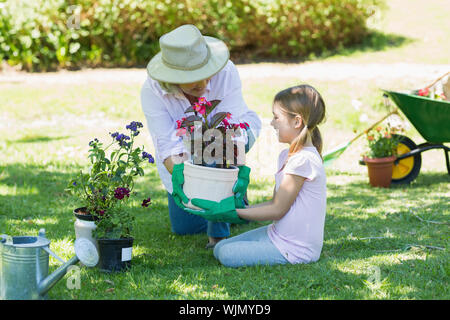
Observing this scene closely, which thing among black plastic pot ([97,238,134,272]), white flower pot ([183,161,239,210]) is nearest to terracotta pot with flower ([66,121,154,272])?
black plastic pot ([97,238,134,272])

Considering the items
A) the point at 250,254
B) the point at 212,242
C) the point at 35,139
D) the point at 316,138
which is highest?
the point at 316,138

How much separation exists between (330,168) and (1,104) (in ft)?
15.5

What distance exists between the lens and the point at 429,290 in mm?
2662

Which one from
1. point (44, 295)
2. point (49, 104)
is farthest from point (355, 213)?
point (49, 104)

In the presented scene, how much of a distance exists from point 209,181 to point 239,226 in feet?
4.45

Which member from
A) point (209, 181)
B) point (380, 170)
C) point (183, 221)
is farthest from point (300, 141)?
point (380, 170)

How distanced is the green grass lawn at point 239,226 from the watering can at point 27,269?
0.17 meters

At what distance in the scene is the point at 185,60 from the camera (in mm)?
3092

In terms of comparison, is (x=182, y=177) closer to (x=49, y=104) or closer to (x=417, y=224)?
(x=417, y=224)

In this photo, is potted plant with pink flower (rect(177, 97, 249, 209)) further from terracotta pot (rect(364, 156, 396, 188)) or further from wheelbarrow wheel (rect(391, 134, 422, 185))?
wheelbarrow wheel (rect(391, 134, 422, 185))

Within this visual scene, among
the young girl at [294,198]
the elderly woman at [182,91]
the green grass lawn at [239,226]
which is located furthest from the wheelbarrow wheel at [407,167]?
the young girl at [294,198]

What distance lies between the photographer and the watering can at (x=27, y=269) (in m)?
2.42

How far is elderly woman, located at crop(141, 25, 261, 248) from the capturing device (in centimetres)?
310

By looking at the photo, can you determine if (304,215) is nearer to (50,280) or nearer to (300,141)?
(300,141)
